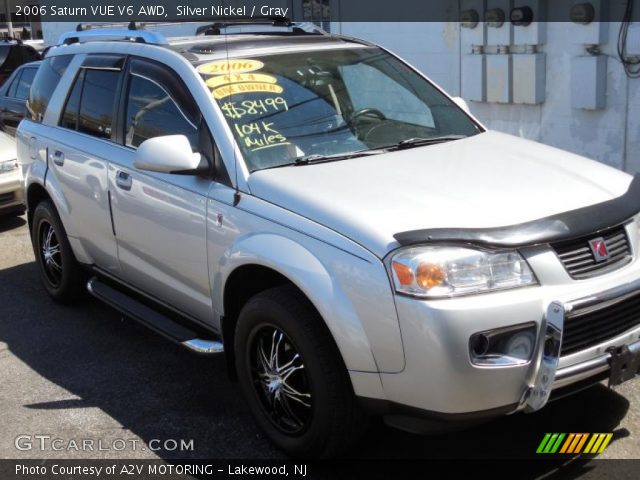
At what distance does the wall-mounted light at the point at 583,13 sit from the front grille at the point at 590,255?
5.30 metres

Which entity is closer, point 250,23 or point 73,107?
point 250,23

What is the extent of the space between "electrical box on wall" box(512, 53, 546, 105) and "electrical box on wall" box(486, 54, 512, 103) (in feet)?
0.29

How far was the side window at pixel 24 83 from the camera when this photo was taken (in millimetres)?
12086

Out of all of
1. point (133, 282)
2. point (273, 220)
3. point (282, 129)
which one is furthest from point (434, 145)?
point (133, 282)

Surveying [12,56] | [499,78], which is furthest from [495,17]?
[12,56]

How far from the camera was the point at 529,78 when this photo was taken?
8953 mm

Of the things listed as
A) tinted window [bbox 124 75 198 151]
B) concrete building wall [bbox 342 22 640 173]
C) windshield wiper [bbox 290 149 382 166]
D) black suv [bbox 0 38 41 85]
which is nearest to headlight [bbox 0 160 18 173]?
tinted window [bbox 124 75 198 151]

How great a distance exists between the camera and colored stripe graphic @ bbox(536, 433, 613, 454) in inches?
148

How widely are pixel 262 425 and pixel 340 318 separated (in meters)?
0.97

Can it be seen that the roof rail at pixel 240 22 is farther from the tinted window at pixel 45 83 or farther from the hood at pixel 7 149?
the hood at pixel 7 149

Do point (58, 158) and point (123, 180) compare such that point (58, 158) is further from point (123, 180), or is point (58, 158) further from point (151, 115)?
point (151, 115)

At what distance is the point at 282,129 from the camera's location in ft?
13.9

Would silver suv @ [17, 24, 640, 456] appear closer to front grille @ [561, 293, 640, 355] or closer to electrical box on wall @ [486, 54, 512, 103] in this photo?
front grille @ [561, 293, 640, 355]

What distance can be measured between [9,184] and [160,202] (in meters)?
5.00
